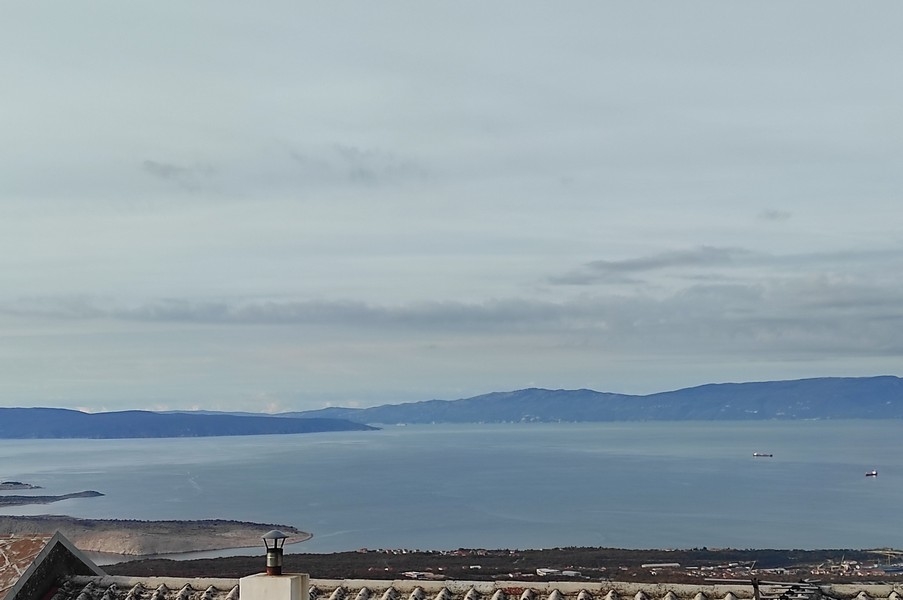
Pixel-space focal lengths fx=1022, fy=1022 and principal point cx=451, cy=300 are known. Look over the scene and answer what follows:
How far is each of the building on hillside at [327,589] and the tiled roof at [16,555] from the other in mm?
66

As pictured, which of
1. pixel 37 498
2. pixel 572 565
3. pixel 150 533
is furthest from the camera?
pixel 37 498

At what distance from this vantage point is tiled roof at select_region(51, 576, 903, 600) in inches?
483

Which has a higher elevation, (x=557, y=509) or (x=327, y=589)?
(x=327, y=589)

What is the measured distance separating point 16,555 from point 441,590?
20.0 ft

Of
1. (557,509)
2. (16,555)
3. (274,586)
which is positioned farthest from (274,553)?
(557,509)

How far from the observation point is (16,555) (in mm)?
14250

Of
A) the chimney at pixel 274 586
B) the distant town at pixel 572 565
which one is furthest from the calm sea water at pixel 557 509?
the chimney at pixel 274 586

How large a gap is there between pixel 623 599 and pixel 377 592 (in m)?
3.13

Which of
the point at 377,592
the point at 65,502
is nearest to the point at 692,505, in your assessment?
the point at 65,502

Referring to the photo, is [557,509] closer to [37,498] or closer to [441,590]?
[37,498]

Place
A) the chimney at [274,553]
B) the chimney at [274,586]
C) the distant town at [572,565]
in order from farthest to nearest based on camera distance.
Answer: the distant town at [572,565]
the chimney at [274,553]
the chimney at [274,586]

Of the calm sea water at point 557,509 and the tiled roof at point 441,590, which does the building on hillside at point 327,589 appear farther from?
the calm sea water at point 557,509

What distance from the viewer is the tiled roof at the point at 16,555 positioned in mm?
13680

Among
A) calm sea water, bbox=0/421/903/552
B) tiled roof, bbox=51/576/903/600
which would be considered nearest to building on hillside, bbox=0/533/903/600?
tiled roof, bbox=51/576/903/600
